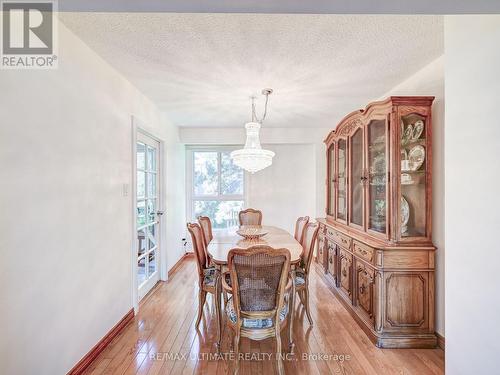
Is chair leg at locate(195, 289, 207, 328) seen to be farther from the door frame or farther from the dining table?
the door frame

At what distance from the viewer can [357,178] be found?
113 inches

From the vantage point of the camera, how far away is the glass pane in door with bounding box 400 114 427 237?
223 centimetres

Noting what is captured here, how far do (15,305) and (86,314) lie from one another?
2.19 feet

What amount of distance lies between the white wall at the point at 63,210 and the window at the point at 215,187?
2378 millimetres

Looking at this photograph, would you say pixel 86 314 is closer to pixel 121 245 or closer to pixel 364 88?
pixel 121 245

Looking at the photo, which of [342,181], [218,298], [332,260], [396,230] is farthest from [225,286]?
[342,181]

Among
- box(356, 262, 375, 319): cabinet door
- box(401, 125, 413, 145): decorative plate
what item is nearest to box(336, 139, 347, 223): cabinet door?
box(356, 262, 375, 319): cabinet door

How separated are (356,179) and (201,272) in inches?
78.6

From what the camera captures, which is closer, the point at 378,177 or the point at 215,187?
the point at 378,177

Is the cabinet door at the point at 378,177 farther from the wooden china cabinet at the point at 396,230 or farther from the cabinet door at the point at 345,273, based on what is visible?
the cabinet door at the point at 345,273

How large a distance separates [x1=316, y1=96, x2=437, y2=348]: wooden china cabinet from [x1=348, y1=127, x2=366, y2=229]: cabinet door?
127 millimetres

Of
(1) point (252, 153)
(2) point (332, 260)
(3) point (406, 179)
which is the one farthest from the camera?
(2) point (332, 260)

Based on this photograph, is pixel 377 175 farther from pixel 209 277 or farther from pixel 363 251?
pixel 209 277

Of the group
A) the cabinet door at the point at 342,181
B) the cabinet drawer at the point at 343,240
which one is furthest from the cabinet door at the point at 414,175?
the cabinet door at the point at 342,181
